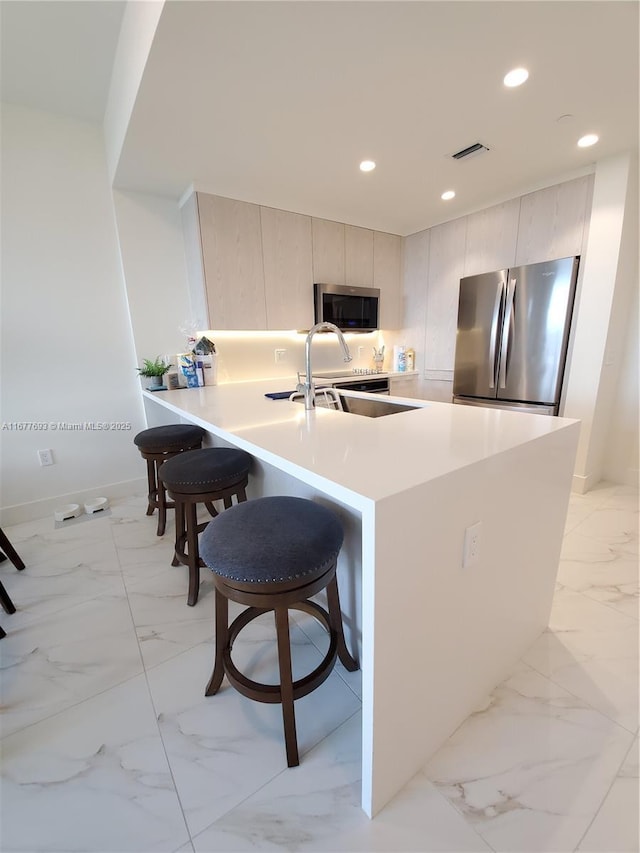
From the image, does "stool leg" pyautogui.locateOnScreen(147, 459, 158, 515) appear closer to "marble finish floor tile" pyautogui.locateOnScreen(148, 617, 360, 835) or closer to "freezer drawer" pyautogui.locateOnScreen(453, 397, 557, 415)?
"marble finish floor tile" pyautogui.locateOnScreen(148, 617, 360, 835)

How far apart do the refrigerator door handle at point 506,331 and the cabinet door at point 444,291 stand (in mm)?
566

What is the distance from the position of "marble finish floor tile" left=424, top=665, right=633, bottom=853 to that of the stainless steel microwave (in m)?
2.78

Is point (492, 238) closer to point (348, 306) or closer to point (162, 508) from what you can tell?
point (348, 306)

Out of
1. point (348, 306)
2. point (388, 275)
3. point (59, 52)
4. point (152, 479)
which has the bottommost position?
point (152, 479)

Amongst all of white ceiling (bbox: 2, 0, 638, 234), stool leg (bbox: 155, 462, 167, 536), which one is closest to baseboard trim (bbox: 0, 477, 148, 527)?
stool leg (bbox: 155, 462, 167, 536)

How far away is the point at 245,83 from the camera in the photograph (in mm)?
1539

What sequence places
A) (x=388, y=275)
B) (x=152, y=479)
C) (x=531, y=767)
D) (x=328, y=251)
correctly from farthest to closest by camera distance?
(x=388, y=275)
(x=328, y=251)
(x=152, y=479)
(x=531, y=767)

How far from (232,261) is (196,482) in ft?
6.41

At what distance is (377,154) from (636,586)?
9.64 ft

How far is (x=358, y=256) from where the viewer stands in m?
3.46

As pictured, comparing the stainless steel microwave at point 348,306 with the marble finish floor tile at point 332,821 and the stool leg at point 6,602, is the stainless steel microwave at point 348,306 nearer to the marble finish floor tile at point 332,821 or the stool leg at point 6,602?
the stool leg at point 6,602

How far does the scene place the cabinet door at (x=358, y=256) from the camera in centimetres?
336

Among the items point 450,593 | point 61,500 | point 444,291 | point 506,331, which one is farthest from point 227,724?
point 444,291

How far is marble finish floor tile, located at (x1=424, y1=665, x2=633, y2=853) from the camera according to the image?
896mm
